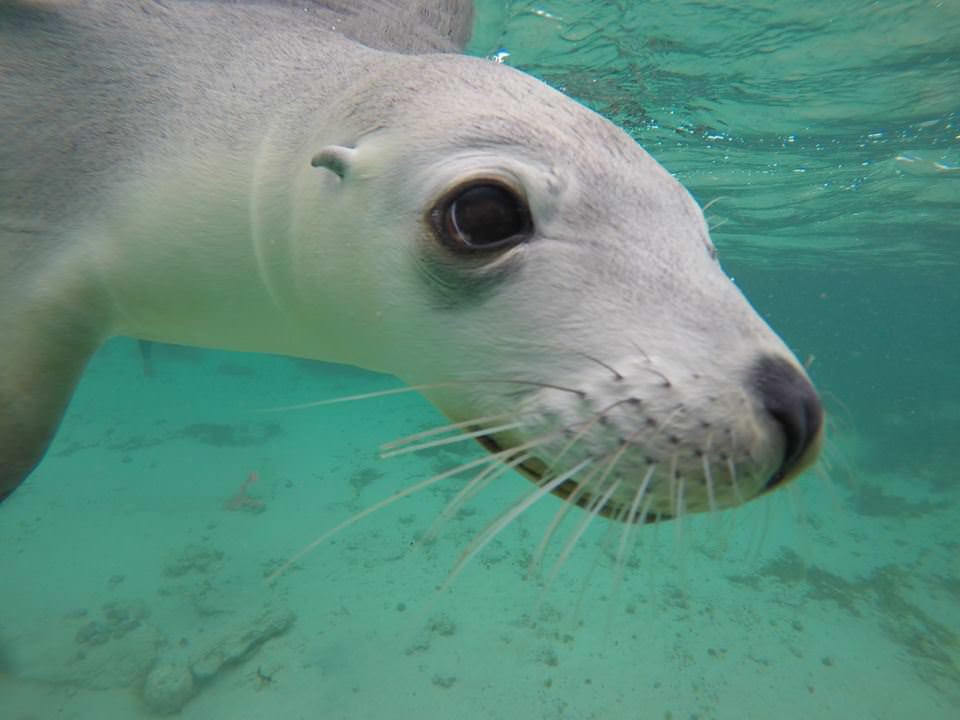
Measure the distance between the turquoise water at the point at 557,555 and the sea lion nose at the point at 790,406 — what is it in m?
0.28

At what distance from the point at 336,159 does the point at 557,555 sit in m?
7.03

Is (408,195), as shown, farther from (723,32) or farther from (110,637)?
(723,32)

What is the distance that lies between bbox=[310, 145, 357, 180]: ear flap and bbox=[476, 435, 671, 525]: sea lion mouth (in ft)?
2.56

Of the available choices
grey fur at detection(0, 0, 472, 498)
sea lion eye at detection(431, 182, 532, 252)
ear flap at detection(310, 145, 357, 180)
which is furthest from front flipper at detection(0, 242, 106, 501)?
sea lion eye at detection(431, 182, 532, 252)

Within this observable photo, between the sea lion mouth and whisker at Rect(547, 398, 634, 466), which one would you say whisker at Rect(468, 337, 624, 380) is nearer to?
whisker at Rect(547, 398, 634, 466)

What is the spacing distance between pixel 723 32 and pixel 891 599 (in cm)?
985

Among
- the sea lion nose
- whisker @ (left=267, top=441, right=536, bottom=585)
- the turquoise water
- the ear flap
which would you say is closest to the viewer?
the sea lion nose

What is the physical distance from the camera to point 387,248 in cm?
149

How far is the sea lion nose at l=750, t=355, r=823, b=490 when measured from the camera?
1089 mm

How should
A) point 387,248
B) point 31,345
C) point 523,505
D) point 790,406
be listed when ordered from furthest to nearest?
point 31,345, point 387,248, point 523,505, point 790,406

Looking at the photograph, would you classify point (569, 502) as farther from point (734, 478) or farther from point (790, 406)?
point (790, 406)

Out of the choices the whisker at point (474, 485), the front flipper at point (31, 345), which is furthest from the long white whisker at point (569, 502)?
the front flipper at point (31, 345)

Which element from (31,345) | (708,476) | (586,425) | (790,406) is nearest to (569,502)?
(586,425)

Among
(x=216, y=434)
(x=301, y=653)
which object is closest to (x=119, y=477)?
(x=216, y=434)
